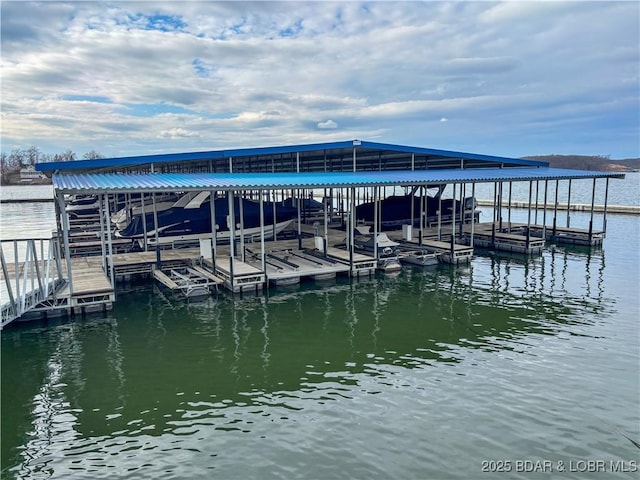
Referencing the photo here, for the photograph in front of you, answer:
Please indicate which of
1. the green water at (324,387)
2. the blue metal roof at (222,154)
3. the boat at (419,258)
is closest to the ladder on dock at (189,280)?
the green water at (324,387)

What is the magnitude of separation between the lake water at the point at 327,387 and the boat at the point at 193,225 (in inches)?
223

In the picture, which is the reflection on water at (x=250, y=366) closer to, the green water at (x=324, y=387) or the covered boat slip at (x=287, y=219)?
the green water at (x=324, y=387)

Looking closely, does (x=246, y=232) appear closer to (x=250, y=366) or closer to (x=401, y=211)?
(x=401, y=211)

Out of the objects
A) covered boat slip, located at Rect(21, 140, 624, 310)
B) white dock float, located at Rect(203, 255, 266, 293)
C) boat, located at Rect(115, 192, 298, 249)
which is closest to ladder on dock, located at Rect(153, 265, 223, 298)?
covered boat slip, located at Rect(21, 140, 624, 310)

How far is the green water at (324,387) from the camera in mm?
7277

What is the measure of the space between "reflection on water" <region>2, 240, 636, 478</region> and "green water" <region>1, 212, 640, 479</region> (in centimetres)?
5

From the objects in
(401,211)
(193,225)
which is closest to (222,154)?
(193,225)

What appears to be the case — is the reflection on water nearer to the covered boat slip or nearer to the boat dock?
the boat dock

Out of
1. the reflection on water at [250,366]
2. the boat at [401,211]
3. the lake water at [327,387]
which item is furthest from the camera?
the boat at [401,211]

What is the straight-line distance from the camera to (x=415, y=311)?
14.9 meters

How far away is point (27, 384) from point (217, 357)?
404cm

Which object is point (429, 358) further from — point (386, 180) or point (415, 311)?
point (386, 180)

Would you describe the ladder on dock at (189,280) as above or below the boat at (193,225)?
below

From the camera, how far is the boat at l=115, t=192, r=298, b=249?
71.3ft
